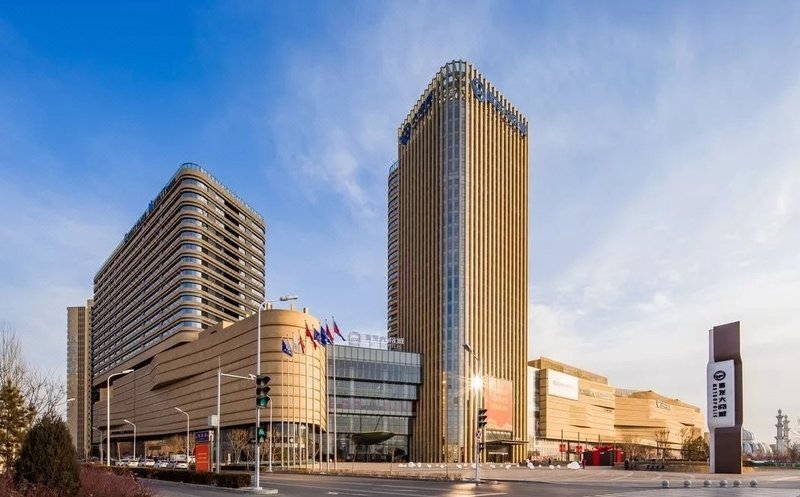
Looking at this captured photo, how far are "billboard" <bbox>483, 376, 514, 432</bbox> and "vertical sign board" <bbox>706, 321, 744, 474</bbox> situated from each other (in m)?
57.5

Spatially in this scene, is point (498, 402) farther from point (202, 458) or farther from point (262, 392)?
point (262, 392)

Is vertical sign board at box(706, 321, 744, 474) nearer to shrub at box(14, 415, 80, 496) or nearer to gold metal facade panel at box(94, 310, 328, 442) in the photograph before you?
shrub at box(14, 415, 80, 496)

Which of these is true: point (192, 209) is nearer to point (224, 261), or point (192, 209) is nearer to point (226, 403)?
point (224, 261)

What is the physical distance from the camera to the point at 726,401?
55.7 metres

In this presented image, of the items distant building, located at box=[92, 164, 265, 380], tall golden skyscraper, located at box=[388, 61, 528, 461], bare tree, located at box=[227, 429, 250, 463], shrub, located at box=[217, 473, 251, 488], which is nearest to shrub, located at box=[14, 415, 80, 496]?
shrub, located at box=[217, 473, 251, 488]

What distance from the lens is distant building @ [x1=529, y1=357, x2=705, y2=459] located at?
140 metres

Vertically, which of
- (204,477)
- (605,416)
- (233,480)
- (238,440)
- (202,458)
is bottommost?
(605,416)

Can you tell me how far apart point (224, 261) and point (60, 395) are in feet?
370

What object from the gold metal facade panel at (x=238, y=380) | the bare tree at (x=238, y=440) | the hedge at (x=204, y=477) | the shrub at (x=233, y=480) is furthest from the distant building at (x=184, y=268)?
the shrub at (x=233, y=480)

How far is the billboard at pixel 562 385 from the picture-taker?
142m

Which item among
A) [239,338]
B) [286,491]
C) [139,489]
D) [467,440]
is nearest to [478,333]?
[467,440]

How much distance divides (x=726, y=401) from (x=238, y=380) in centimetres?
7313

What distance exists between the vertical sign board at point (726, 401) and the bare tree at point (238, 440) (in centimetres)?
6166

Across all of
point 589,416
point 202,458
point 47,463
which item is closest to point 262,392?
point 202,458
